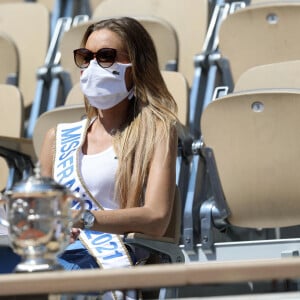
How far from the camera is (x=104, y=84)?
2945mm

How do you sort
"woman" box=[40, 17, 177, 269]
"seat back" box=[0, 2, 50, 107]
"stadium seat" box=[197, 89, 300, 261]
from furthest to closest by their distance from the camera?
1. "seat back" box=[0, 2, 50, 107]
2. "stadium seat" box=[197, 89, 300, 261]
3. "woman" box=[40, 17, 177, 269]

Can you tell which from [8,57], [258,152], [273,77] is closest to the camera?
[258,152]

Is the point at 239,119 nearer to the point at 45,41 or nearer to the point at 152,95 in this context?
the point at 152,95

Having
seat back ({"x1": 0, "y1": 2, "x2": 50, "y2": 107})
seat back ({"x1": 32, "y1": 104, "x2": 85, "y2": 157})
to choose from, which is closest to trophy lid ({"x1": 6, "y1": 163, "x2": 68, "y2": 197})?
seat back ({"x1": 32, "y1": 104, "x2": 85, "y2": 157})

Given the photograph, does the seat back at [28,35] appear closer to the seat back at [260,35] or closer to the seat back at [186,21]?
the seat back at [186,21]

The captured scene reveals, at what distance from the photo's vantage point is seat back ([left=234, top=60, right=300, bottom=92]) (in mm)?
3963

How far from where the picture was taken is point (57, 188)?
186 cm

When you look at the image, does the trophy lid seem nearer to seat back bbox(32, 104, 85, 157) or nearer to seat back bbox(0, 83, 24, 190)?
seat back bbox(32, 104, 85, 157)

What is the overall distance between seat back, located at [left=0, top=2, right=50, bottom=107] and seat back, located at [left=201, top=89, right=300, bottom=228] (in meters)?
1.64

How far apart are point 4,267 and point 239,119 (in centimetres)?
126

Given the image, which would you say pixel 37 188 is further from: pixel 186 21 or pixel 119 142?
pixel 186 21

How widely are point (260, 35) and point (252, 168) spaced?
0.96 metres

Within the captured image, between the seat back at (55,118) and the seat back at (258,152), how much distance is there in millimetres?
510

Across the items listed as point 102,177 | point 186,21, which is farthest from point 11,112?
point 102,177
